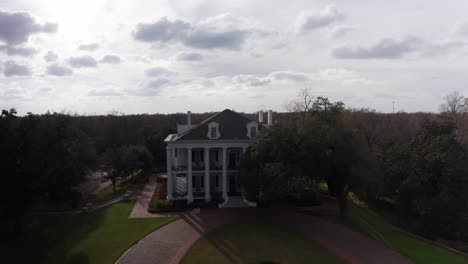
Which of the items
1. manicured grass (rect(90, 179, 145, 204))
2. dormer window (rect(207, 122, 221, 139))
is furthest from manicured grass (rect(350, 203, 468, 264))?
manicured grass (rect(90, 179, 145, 204))

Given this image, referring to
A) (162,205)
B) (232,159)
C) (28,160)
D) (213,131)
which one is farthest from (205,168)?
(28,160)

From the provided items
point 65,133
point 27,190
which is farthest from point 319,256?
point 65,133

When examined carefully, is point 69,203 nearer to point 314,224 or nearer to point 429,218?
point 314,224

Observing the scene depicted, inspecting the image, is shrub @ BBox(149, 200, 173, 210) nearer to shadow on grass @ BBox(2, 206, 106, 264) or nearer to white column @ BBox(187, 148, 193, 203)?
white column @ BBox(187, 148, 193, 203)

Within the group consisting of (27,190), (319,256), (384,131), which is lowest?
(319,256)

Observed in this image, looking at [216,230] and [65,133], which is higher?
[65,133]

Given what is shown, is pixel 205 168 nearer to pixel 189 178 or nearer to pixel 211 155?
pixel 189 178

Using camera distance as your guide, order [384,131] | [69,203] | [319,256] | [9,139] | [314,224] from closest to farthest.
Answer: [319,256], [9,139], [314,224], [69,203], [384,131]
